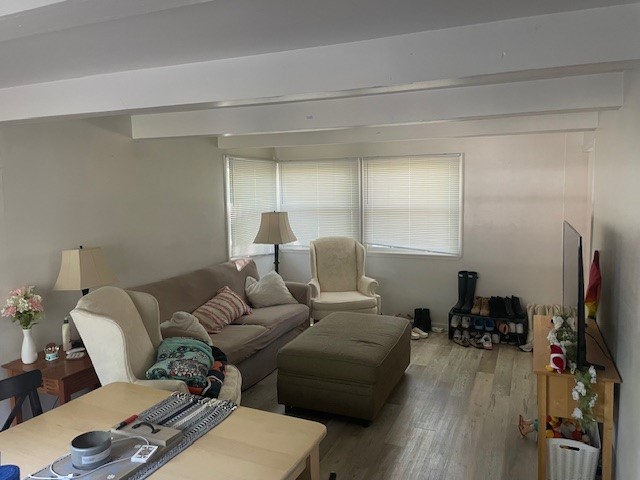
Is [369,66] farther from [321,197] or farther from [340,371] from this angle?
[321,197]

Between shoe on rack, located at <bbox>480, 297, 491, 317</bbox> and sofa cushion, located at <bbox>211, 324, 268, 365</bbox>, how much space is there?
2.38 m

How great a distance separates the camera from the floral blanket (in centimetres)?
280

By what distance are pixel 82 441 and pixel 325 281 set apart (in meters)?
4.34

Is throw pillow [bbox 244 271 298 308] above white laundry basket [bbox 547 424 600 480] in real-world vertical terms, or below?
above

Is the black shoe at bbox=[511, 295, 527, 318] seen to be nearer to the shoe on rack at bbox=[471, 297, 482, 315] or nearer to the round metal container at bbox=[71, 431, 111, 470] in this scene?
the shoe on rack at bbox=[471, 297, 482, 315]

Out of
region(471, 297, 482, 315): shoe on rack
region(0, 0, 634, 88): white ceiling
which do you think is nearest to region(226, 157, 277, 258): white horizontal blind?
region(471, 297, 482, 315): shoe on rack

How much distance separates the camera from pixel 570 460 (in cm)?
256

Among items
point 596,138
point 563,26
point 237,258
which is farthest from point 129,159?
point 596,138

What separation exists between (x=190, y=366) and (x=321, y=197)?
3.69 metres

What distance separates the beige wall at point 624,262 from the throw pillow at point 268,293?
2.91 meters

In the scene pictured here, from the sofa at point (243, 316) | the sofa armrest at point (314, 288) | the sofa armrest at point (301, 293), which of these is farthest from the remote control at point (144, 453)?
the sofa armrest at point (314, 288)

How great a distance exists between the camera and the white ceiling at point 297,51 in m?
1.47

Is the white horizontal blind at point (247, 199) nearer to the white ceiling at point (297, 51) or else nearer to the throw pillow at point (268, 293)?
the throw pillow at point (268, 293)

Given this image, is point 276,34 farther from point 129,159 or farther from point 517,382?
point 517,382
